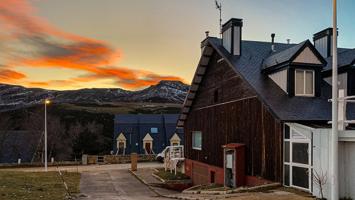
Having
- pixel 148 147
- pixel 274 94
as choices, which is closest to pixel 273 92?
pixel 274 94

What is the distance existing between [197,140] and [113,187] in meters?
7.25

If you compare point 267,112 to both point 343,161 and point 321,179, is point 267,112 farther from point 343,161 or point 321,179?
point 343,161

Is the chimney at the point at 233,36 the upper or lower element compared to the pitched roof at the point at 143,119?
upper

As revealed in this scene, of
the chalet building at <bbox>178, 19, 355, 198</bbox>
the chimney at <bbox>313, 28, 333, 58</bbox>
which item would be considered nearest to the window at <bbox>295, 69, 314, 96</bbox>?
the chalet building at <bbox>178, 19, 355, 198</bbox>

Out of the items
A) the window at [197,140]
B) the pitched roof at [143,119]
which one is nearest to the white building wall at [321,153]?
the window at [197,140]

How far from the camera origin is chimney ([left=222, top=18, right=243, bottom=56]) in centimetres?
2336

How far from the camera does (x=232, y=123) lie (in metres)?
21.9

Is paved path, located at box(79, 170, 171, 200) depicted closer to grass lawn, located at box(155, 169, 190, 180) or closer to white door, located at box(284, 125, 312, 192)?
grass lawn, located at box(155, 169, 190, 180)

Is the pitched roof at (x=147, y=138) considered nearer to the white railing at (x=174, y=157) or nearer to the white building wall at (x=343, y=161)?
the white railing at (x=174, y=157)

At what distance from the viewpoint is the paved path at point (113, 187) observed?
20.9 m

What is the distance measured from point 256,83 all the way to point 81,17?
1318 cm

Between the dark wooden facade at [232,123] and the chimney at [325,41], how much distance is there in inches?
251

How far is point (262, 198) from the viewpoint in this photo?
45.3 feet

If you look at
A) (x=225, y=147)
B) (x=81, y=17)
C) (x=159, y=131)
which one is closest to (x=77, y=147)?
(x=159, y=131)
